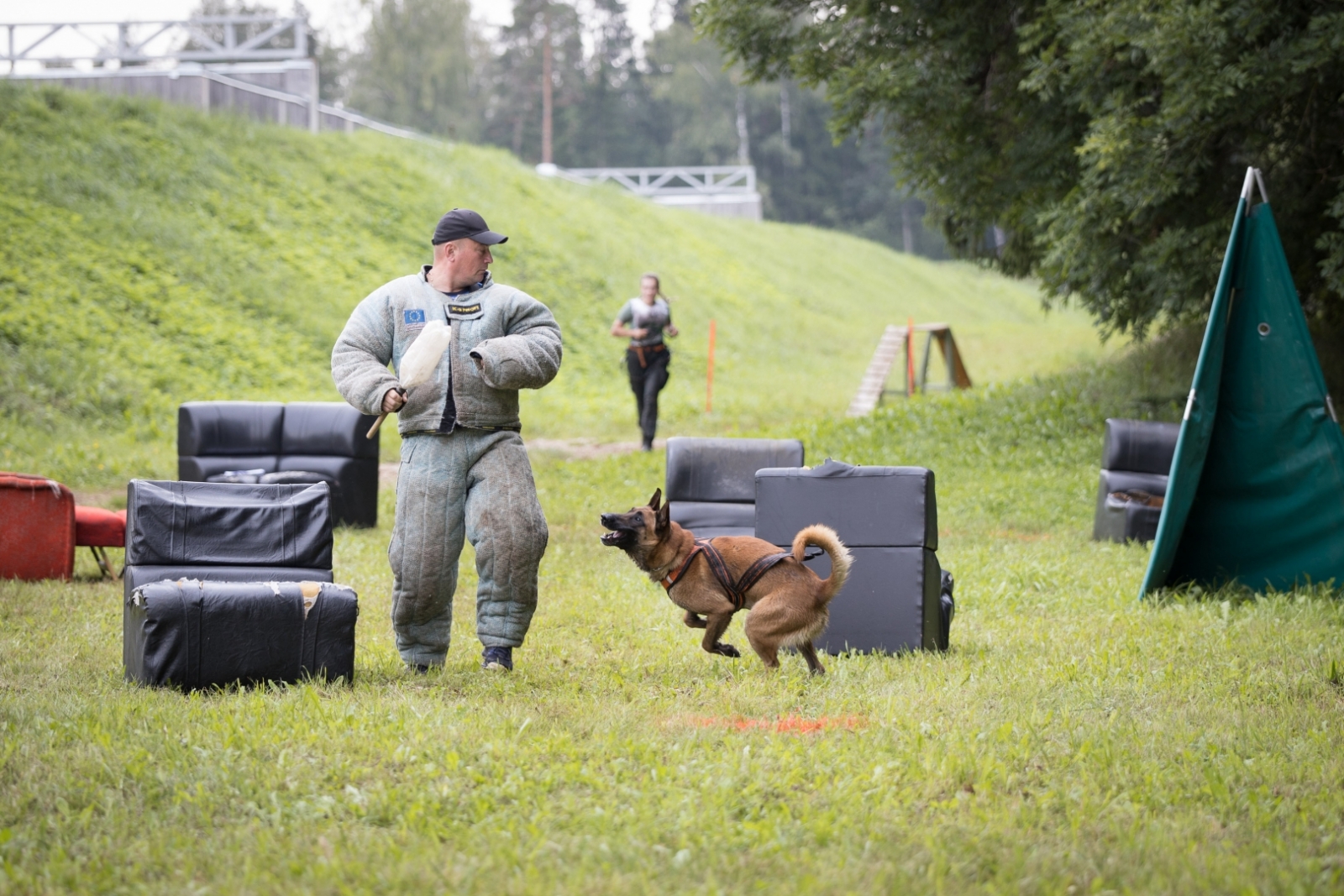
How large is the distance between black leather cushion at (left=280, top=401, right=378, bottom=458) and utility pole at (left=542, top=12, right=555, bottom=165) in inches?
1943

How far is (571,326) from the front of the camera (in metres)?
27.5

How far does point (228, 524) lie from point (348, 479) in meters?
5.02

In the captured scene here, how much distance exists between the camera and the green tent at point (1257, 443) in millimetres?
8109

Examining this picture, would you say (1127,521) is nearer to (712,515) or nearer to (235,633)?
(712,515)

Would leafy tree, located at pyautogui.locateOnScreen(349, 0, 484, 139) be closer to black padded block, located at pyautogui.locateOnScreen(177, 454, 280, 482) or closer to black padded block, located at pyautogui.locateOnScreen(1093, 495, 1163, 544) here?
black padded block, located at pyautogui.locateOnScreen(177, 454, 280, 482)

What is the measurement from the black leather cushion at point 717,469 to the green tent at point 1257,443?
277 centimetres

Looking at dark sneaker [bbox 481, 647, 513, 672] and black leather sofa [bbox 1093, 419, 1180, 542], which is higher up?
black leather sofa [bbox 1093, 419, 1180, 542]

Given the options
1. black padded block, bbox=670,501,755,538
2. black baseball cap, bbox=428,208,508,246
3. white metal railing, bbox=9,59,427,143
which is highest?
white metal railing, bbox=9,59,427,143

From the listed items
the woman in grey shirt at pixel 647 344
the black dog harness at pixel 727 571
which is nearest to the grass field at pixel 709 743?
the black dog harness at pixel 727 571

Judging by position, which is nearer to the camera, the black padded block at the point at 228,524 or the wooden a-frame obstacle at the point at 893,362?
the black padded block at the point at 228,524

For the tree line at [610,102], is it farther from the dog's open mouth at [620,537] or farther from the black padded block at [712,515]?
the dog's open mouth at [620,537]

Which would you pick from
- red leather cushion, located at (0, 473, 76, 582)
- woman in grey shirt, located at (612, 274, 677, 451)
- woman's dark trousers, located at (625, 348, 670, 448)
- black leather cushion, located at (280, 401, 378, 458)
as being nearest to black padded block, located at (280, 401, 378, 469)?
black leather cushion, located at (280, 401, 378, 458)

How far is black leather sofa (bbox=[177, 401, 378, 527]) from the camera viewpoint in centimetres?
1112

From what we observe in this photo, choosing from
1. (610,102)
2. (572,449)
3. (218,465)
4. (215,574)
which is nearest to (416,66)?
(610,102)
